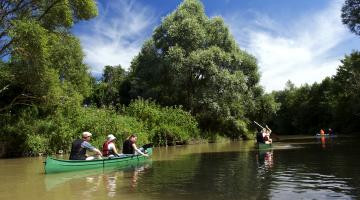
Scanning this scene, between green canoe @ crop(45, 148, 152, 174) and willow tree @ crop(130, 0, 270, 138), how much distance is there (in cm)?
2338

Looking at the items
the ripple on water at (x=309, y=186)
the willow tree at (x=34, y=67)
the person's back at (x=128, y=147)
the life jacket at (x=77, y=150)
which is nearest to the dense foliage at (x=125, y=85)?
the willow tree at (x=34, y=67)

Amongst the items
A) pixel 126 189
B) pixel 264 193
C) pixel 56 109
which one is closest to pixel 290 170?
pixel 264 193

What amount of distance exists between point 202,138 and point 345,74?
1478 inches

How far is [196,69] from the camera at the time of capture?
44438 millimetres

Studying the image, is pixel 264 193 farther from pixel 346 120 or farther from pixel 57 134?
pixel 346 120

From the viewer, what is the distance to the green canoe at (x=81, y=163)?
16.6 meters

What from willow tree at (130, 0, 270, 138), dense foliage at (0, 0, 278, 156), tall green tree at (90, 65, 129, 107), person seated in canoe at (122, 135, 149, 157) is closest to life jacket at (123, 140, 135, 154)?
person seated in canoe at (122, 135, 149, 157)

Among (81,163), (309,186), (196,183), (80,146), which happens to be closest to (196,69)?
(80,146)

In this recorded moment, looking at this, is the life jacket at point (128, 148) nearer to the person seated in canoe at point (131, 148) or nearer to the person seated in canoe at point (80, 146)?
the person seated in canoe at point (131, 148)

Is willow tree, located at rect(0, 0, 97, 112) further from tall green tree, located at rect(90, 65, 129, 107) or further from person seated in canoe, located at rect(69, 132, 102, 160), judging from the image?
tall green tree, located at rect(90, 65, 129, 107)

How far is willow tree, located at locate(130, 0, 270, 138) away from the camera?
1731 inches

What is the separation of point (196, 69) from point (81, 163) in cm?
2809

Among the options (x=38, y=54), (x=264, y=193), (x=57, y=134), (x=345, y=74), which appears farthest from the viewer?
(x=345, y=74)

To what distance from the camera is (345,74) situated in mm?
70812
